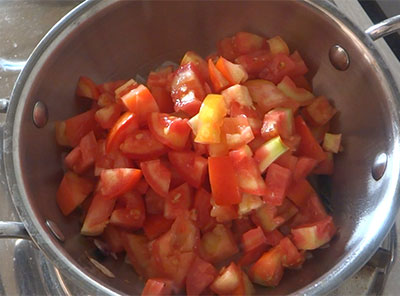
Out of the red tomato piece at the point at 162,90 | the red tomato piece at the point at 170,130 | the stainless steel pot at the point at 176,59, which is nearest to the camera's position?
the stainless steel pot at the point at 176,59

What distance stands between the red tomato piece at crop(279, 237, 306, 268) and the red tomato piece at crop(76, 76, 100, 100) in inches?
19.7

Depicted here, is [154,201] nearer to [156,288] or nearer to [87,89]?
[156,288]

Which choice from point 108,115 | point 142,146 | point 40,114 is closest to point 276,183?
point 142,146

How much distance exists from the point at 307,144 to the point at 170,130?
291mm

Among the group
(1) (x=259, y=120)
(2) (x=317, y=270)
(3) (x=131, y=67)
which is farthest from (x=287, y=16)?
(2) (x=317, y=270)

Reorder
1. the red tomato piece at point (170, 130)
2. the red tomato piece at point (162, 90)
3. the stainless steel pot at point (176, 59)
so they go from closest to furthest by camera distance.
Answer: the stainless steel pot at point (176, 59), the red tomato piece at point (170, 130), the red tomato piece at point (162, 90)

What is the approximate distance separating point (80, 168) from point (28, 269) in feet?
0.76

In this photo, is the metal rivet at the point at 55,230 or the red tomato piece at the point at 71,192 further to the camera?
Result: the red tomato piece at the point at 71,192

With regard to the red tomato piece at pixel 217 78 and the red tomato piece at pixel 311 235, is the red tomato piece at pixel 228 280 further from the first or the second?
the red tomato piece at pixel 217 78

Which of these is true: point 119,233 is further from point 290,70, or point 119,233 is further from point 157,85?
point 290,70

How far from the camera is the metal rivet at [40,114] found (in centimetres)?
98

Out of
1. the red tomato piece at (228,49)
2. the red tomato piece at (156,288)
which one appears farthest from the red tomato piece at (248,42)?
the red tomato piece at (156,288)

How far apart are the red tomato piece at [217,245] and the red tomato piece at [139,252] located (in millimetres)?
106

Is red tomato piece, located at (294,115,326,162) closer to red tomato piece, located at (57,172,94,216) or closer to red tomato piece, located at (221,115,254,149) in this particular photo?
red tomato piece, located at (221,115,254,149)
